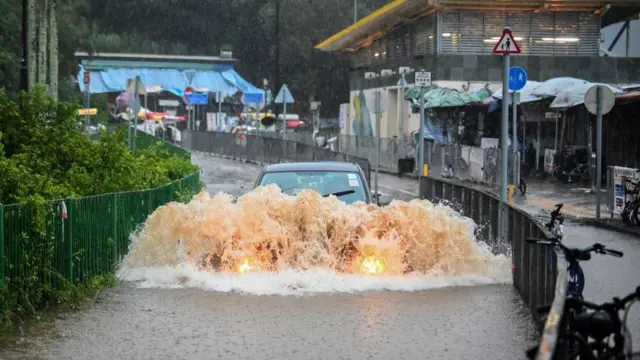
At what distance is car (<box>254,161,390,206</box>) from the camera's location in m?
15.9

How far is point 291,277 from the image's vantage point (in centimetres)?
1380

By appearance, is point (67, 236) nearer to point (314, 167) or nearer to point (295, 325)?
point (295, 325)

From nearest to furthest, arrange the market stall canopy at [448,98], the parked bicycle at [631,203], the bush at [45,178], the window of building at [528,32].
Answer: the bush at [45,178] < the parked bicycle at [631,203] < the market stall canopy at [448,98] < the window of building at [528,32]

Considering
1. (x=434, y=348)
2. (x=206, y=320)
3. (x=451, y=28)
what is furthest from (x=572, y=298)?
(x=451, y=28)

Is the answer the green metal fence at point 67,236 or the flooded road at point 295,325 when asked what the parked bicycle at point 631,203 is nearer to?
the flooded road at point 295,325

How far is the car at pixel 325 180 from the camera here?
52.2ft

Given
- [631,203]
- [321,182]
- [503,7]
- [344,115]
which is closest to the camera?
[321,182]

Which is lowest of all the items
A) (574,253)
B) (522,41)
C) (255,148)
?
(255,148)

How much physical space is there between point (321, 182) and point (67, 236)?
4459mm

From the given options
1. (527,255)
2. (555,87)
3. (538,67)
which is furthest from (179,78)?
(527,255)

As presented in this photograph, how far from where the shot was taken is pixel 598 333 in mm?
6438

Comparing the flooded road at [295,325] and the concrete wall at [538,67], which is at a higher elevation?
the concrete wall at [538,67]

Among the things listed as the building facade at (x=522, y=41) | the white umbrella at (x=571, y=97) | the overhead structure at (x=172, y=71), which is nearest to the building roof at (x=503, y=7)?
the building facade at (x=522, y=41)

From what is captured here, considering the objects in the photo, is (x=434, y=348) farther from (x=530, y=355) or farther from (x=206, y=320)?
(x=530, y=355)
